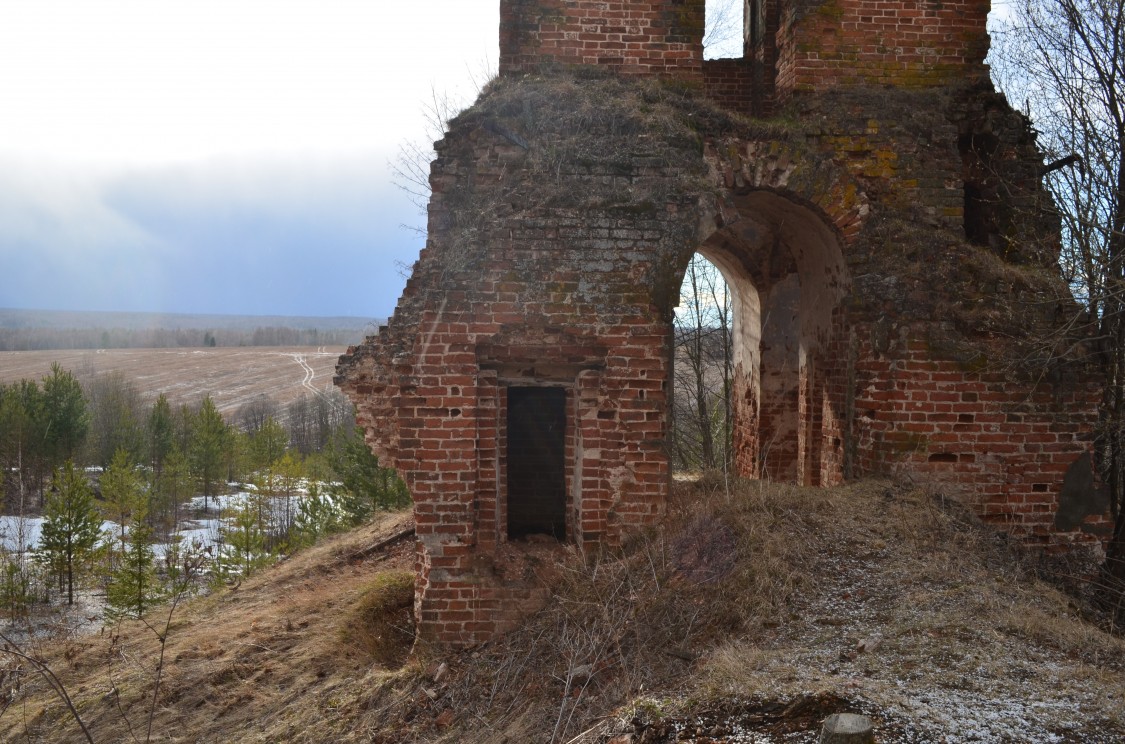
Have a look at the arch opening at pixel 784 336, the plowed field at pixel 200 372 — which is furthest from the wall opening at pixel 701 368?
the plowed field at pixel 200 372

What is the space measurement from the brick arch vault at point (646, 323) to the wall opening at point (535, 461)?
2 centimetres

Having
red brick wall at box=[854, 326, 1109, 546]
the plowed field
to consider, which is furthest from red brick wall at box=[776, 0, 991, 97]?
the plowed field

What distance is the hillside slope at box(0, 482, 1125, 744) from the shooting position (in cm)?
324

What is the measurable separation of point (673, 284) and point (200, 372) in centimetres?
7547

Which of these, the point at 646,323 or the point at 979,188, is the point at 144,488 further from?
the point at 979,188

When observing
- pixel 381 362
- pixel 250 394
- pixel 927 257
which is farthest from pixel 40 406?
pixel 927 257

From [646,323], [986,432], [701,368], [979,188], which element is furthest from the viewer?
[701,368]

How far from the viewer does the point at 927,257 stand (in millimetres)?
6355

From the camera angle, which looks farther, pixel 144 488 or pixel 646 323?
pixel 144 488

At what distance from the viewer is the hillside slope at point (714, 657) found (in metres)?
3.24

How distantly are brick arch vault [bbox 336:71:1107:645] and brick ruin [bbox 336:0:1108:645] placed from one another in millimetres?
20

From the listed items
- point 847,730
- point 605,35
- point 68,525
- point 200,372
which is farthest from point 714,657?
point 200,372

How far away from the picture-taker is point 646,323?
221 inches

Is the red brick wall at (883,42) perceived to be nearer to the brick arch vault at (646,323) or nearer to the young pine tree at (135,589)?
the brick arch vault at (646,323)
